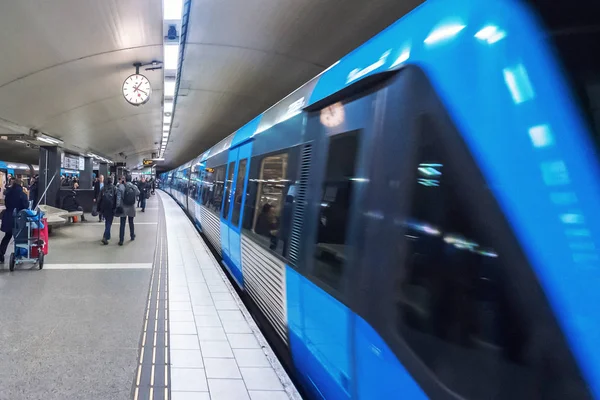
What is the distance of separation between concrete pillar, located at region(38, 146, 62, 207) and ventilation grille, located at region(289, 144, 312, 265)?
47.6 feet

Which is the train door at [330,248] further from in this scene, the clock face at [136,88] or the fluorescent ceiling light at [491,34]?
the clock face at [136,88]

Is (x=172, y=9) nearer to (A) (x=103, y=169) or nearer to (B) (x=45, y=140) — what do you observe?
(B) (x=45, y=140)

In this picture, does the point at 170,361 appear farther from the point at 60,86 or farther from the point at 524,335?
the point at 60,86

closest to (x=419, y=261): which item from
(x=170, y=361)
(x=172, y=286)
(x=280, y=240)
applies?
(x=280, y=240)

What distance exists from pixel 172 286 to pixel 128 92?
17.5ft

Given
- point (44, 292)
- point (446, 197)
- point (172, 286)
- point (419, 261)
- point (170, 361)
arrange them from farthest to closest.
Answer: point (172, 286) < point (44, 292) < point (170, 361) < point (419, 261) < point (446, 197)

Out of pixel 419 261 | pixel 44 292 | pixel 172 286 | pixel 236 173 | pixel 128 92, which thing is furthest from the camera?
pixel 128 92

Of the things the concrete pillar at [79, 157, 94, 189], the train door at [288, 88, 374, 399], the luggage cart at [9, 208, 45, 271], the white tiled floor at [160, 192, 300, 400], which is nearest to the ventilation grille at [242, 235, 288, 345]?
the white tiled floor at [160, 192, 300, 400]

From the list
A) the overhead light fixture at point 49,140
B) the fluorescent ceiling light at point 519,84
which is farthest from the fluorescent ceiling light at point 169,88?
the fluorescent ceiling light at point 519,84

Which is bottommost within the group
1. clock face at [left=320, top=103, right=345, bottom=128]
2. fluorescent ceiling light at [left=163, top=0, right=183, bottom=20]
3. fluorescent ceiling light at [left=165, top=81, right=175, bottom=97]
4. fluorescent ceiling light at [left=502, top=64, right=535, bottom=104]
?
fluorescent ceiling light at [left=502, top=64, right=535, bottom=104]

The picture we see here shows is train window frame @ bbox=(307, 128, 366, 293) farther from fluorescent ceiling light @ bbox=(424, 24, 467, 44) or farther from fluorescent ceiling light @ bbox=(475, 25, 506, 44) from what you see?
fluorescent ceiling light @ bbox=(475, 25, 506, 44)

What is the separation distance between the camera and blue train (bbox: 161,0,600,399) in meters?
1.11

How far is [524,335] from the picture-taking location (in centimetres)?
117

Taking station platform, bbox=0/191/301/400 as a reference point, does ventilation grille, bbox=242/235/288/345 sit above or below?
above
